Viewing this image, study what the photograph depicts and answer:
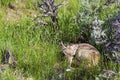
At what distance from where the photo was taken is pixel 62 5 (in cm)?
497

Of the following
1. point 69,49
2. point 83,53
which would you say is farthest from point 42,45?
point 83,53

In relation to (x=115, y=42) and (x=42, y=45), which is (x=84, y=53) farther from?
(x=42, y=45)

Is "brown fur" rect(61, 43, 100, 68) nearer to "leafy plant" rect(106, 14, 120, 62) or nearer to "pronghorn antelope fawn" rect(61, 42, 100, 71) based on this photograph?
"pronghorn antelope fawn" rect(61, 42, 100, 71)

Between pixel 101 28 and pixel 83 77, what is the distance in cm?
A: 72

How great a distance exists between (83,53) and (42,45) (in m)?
0.67

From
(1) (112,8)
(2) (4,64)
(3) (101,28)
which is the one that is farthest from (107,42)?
(2) (4,64)

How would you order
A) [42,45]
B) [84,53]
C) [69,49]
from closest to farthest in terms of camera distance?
[84,53]
[69,49]
[42,45]

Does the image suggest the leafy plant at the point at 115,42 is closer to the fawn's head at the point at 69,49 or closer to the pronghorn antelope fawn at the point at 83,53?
the pronghorn antelope fawn at the point at 83,53

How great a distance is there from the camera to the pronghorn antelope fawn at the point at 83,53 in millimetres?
3947

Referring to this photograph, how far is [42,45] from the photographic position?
14.6ft

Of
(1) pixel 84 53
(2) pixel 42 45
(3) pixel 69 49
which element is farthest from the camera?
(2) pixel 42 45

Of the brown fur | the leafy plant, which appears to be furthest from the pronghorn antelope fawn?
the leafy plant

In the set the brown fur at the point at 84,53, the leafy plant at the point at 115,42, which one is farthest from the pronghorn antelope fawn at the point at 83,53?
the leafy plant at the point at 115,42

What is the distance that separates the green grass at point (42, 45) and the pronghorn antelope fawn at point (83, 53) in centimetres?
7
